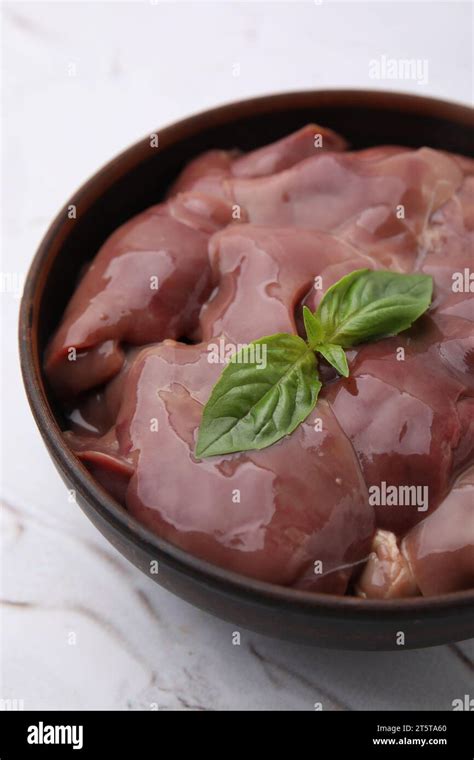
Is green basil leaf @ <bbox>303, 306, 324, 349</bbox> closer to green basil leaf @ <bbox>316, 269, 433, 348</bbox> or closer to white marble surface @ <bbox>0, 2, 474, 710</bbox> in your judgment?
green basil leaf @ <bbox>316, 269, 433, 348</bbox>

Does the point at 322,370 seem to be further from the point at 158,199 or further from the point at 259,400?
the point at 158,199

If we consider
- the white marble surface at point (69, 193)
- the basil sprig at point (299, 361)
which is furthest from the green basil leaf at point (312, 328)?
the white marble surface at point (69, 193)

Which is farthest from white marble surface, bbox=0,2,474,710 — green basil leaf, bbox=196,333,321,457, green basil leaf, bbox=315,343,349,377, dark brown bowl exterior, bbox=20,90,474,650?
green basil leaf, bbox=315,343,349,377

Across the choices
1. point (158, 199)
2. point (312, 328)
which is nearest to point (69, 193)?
point (158, 199)
